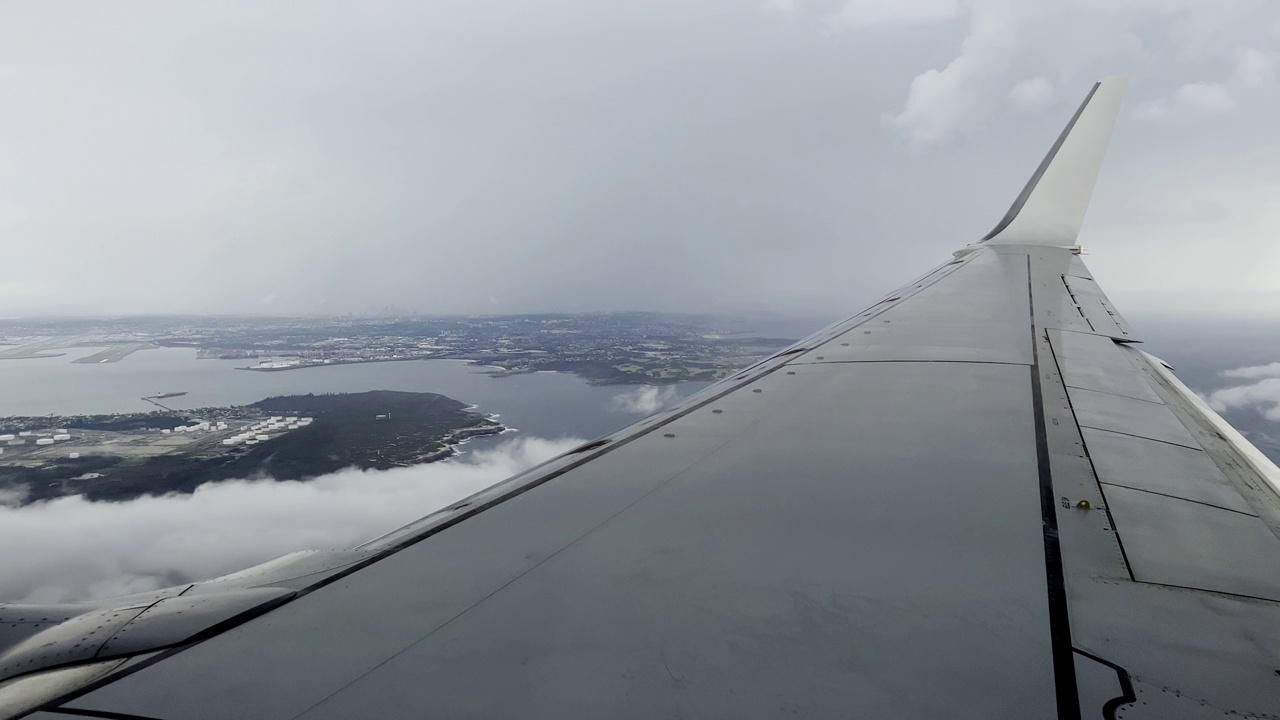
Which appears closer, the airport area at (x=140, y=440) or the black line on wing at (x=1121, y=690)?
the black line on wing at (x=1121, y=690)

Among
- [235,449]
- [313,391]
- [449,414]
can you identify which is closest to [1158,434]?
[235,449]

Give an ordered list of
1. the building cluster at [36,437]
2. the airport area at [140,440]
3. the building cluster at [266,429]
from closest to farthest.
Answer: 1. the airport area at [140,440]
2. the building cluster at [266,429]
3. the building cluster at [36,437]

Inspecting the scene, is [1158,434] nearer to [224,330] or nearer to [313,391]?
[313,391]

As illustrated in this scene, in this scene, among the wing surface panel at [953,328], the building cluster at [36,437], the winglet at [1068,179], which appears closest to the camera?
the wing surface panel at [953,328]

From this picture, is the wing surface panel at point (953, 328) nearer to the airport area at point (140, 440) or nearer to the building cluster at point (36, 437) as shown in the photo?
the airport area at point (140, 440)

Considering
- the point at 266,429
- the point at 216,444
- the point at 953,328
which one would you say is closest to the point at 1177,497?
the point at 953,328

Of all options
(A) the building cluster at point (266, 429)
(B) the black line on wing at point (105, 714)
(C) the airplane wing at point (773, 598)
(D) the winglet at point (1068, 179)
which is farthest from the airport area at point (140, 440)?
(D) the winglet at point (1068, 179)
